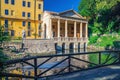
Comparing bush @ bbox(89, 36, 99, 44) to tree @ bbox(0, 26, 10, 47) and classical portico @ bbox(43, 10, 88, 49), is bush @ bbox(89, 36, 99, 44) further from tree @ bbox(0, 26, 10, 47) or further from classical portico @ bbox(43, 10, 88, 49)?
tree @ bbox(0, 26, 10, 47)

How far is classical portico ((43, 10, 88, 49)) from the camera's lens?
5384 centimetres

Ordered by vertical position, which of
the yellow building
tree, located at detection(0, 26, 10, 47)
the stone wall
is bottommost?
the stone wall

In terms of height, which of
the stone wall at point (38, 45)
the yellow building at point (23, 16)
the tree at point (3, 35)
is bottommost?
the stone wall at point (38, 45)

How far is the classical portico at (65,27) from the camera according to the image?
53844 millimetres

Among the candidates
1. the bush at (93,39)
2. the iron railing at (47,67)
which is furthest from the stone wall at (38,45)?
the iron railing at (47,67)

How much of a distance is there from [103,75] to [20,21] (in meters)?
46.0

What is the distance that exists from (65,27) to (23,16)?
40.8 feet

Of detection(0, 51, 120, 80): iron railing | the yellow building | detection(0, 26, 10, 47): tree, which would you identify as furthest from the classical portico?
detection(0, 26, 10, 47): tree

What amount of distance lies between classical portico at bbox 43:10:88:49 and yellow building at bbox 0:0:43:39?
8.44 feet

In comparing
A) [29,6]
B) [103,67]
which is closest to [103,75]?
[103,67]

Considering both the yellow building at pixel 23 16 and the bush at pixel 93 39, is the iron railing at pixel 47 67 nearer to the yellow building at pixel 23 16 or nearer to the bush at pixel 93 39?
the yellow building at pixel 23 16

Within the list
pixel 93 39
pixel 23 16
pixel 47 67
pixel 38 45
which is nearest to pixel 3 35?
pixel 47 67

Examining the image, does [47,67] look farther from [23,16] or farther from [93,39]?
[93,39]

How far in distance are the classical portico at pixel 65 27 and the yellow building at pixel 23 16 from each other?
257 centimetres
